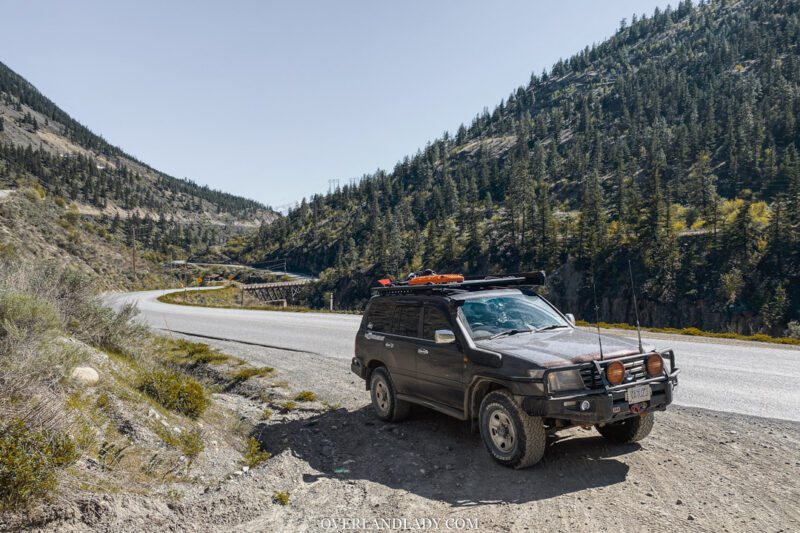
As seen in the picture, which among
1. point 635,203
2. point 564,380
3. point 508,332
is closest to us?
point 564,380

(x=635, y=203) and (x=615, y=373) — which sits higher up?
(x=635, y=203)

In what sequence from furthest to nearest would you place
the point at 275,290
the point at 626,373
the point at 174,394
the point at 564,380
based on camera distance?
the point at 275,290 < the point at 174,394 < the point at 626,373 < the point at 564,380

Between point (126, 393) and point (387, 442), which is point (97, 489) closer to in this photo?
point (126, 393)

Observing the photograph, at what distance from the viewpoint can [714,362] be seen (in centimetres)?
1005

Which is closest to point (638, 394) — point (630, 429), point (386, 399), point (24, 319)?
point (630, 429)

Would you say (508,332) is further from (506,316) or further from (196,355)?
(196,355)

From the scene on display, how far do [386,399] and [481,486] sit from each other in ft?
8.45

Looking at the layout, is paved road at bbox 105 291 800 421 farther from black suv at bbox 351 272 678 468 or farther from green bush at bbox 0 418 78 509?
green bush at bbox 0 418 78 509

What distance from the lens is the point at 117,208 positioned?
168750 mm

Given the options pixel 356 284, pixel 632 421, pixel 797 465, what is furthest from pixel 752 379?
A: pixel 356 284

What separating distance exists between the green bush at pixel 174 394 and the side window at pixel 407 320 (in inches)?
124

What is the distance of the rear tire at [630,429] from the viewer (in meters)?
5.16

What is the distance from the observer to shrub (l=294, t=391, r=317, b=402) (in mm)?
8547

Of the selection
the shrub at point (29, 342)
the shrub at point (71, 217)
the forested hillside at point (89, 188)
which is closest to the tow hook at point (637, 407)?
the shrub at point (29, 342)
